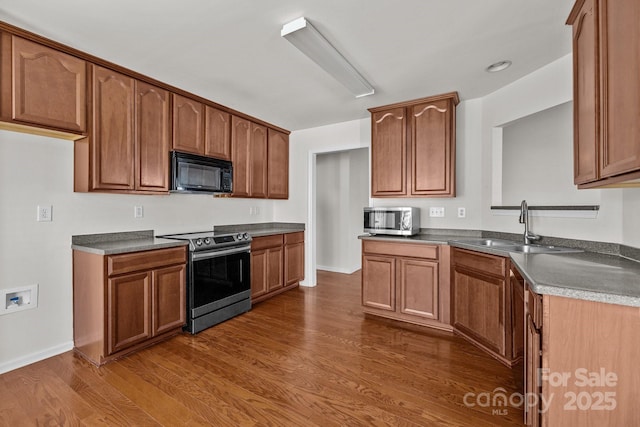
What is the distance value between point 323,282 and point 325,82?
9.85 feet

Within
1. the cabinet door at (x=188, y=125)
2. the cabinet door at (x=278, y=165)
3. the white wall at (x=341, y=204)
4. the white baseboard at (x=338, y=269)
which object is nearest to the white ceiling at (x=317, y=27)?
the cabinet door at (x=188, y=125)

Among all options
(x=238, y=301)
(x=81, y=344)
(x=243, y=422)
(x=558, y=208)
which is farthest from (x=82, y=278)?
(x=558, y=208)

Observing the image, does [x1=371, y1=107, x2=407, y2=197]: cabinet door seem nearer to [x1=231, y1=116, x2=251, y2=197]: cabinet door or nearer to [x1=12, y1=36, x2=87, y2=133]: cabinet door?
[x1=231, y1=116, x2=251, y2=197]: cabinet door

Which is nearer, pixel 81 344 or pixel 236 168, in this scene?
pixel 81 344

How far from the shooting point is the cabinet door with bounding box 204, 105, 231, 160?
3230 millimetres

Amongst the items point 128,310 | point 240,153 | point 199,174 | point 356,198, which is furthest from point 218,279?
point 356,198

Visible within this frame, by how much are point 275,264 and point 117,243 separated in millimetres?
1856

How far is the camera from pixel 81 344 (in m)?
2.38

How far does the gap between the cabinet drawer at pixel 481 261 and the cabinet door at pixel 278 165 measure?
2.56 m

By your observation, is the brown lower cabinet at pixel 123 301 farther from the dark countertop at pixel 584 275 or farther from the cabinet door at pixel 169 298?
the dark countertop at pixel 584 275

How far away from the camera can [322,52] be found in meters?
2.15

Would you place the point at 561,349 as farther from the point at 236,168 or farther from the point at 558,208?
the point at 236,168

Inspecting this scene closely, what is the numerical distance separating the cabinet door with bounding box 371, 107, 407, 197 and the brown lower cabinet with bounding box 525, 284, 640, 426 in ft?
7.04

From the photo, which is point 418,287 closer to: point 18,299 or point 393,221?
point 393,221
